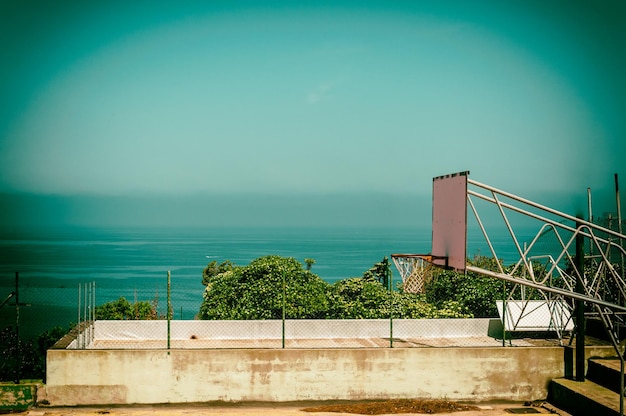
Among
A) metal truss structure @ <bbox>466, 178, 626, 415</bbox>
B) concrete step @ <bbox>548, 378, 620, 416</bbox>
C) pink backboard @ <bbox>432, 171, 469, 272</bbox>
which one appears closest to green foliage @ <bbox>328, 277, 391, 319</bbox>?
metal truss structure @ <bbox>466, 178, 626, 415</bbox>

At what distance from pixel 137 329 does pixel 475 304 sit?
10.8 metres

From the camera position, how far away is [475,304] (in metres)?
21.0

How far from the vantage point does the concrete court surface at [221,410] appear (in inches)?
545

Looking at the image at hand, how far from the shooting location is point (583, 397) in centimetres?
1338

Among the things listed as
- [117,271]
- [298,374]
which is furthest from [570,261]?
[117,271]

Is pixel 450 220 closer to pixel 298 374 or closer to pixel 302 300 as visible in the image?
pixel 298 374

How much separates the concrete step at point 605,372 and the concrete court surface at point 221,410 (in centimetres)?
113

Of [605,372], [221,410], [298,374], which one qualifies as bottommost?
[221,410]

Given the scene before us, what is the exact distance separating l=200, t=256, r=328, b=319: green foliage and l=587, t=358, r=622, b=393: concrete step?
737 cm

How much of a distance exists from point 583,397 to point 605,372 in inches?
45.0

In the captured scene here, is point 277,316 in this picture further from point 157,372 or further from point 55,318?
point 55,318

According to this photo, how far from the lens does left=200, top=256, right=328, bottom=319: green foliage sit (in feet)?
61.8

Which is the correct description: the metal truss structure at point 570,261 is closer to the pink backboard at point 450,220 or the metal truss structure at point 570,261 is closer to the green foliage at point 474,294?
the pink backboard at point 450,220

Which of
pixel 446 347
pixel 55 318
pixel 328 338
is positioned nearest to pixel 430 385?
pixel 446 347
